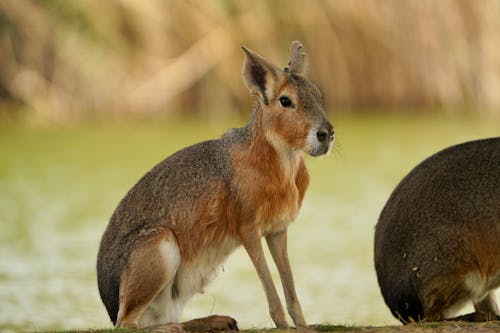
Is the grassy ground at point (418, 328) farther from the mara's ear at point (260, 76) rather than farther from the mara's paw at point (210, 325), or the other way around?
the mara's ear at point (260, 76)

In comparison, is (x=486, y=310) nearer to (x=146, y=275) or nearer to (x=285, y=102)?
(x=285, y=102)

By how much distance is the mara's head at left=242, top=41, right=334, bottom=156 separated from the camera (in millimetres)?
4305

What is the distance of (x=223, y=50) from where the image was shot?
46.2ft

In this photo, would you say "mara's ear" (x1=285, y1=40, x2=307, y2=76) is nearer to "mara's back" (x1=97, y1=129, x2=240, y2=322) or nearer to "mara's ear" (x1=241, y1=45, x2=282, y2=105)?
"mara's ear" (x1=241, y1=45, x2=282, y2=105)

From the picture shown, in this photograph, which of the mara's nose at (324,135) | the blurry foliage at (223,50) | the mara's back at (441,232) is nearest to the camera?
the mara's nose at (324,135)

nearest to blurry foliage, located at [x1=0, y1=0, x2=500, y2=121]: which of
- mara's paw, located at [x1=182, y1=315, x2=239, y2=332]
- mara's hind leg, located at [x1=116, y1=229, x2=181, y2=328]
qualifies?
mara's hind leg, located at [x1=116, y1=229, x2=181, y2=328]

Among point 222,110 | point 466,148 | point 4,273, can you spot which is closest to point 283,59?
point 222,110

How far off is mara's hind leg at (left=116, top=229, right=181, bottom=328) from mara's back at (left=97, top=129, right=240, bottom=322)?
0.16 feet

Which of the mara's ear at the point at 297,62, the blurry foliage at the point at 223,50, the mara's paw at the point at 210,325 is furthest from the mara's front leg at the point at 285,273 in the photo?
the blurry foliage at the point at 223,50

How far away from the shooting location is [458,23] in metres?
13.8

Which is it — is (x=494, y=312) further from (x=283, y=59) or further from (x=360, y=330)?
(x=283, y=59)

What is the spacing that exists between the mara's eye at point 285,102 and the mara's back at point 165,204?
349 millimetres

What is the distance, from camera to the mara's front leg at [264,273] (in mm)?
4410

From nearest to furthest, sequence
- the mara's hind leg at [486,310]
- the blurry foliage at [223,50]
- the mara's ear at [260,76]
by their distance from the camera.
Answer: the mara's ear at [260,76], the mara's hind leg at [486,310], the blurry foliage at [223,50]
